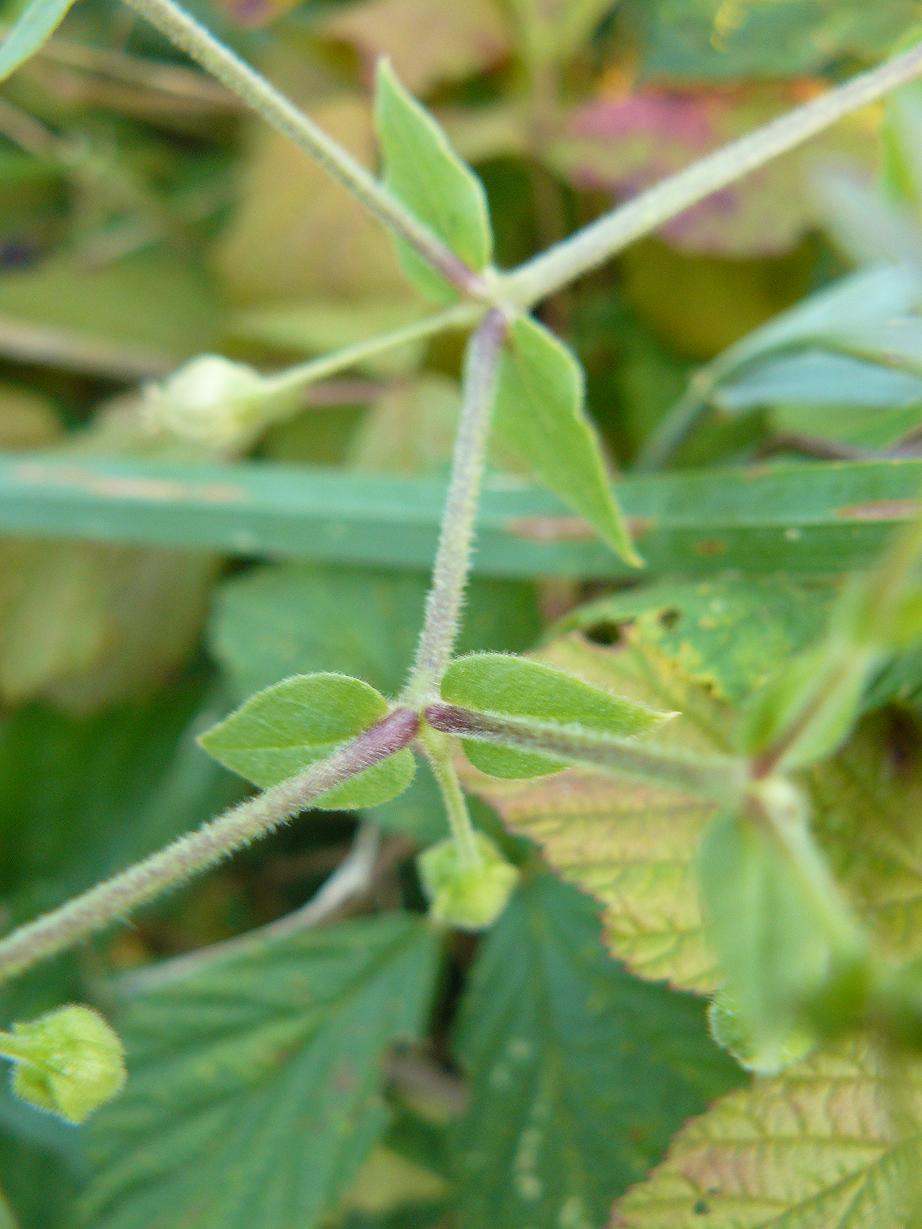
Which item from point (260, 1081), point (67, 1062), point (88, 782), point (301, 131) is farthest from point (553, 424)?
point (88, 782)

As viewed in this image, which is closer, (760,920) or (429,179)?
(760,920)

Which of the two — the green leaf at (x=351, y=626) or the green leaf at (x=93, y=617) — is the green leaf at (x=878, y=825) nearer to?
the green leaf at (x=351, y=626)

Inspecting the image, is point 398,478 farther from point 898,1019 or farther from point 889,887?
point 898,1019

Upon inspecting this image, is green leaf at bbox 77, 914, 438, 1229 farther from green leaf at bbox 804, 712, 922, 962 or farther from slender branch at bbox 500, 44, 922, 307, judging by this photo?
slender branch at bbox 500, 44, 922, 307

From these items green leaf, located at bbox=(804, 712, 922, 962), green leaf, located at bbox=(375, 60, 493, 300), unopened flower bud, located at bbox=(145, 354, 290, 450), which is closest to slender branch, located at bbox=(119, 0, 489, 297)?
green leaf, located at bbox=(375, 60, 493, 300)

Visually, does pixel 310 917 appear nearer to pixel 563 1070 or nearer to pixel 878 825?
pixel 563 1070

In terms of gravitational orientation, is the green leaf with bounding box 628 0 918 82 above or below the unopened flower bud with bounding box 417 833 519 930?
above
